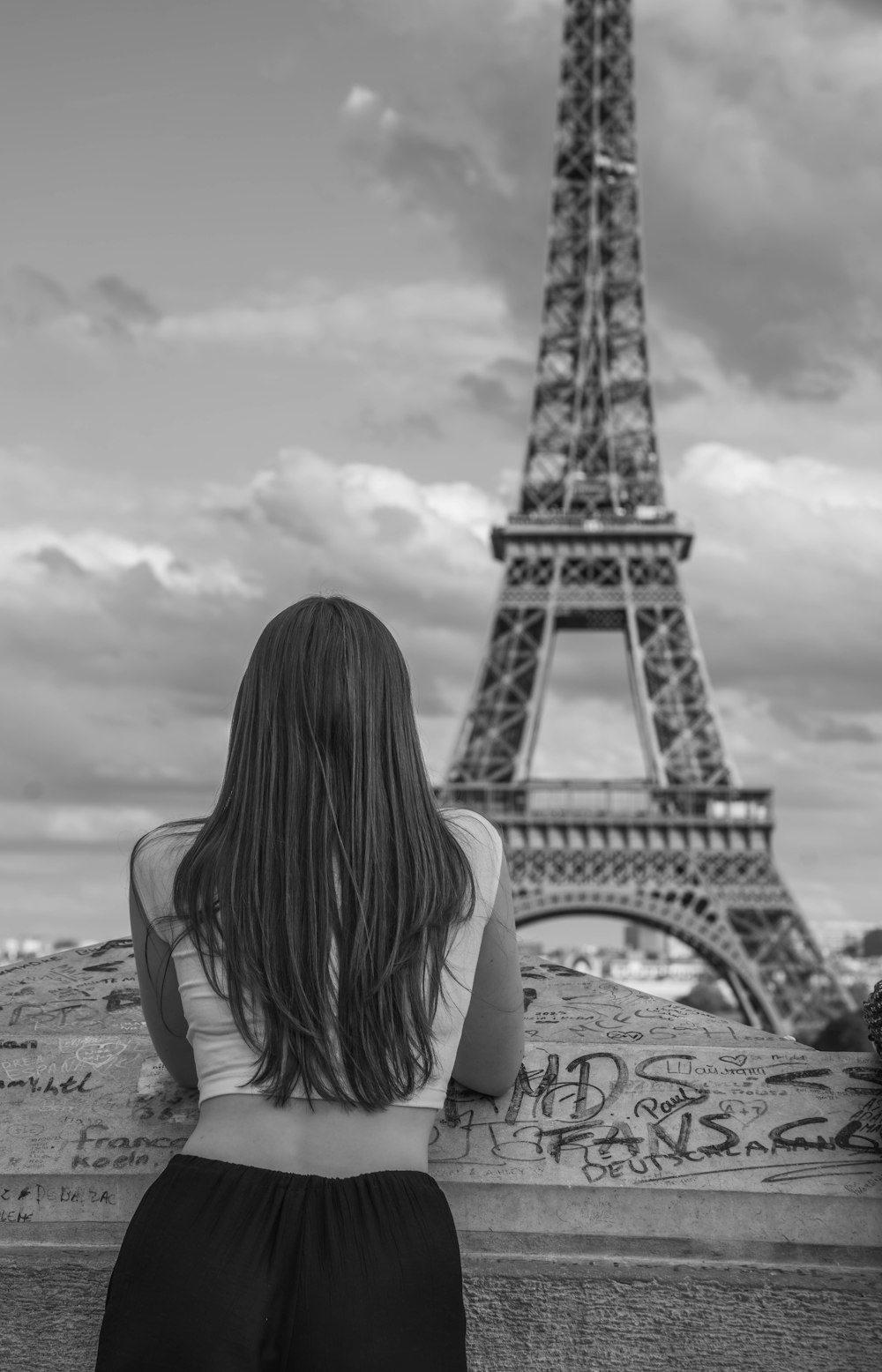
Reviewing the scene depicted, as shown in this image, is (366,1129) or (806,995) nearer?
(366,1129)

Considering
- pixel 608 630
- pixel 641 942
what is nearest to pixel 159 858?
pixel 608 630

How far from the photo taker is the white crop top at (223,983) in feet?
9.03

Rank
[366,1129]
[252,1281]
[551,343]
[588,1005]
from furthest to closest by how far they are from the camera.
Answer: [551,343] < [588,1005] < [366,1129] < [252,1281]

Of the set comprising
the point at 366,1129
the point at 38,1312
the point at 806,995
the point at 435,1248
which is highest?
the point at 806,995

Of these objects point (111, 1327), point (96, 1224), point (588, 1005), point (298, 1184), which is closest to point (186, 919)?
point (298, 1184)

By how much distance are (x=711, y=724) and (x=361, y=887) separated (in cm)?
3756

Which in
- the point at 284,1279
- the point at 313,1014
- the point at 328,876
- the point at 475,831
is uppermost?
the point at 475,831

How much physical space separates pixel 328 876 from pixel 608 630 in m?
40.7

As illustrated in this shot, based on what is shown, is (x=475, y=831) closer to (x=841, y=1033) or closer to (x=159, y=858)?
(x=159, y=858)

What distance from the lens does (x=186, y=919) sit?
2.83 metres

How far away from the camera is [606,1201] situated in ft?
11.5

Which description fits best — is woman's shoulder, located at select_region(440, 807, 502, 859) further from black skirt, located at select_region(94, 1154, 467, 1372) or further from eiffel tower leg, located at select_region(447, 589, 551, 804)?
eiffel tower leg, located at select_region(447, 589, 551, 804)

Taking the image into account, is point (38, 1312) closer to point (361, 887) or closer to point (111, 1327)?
point (111, 1327)

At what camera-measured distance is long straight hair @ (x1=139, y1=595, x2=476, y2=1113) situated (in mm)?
2703
